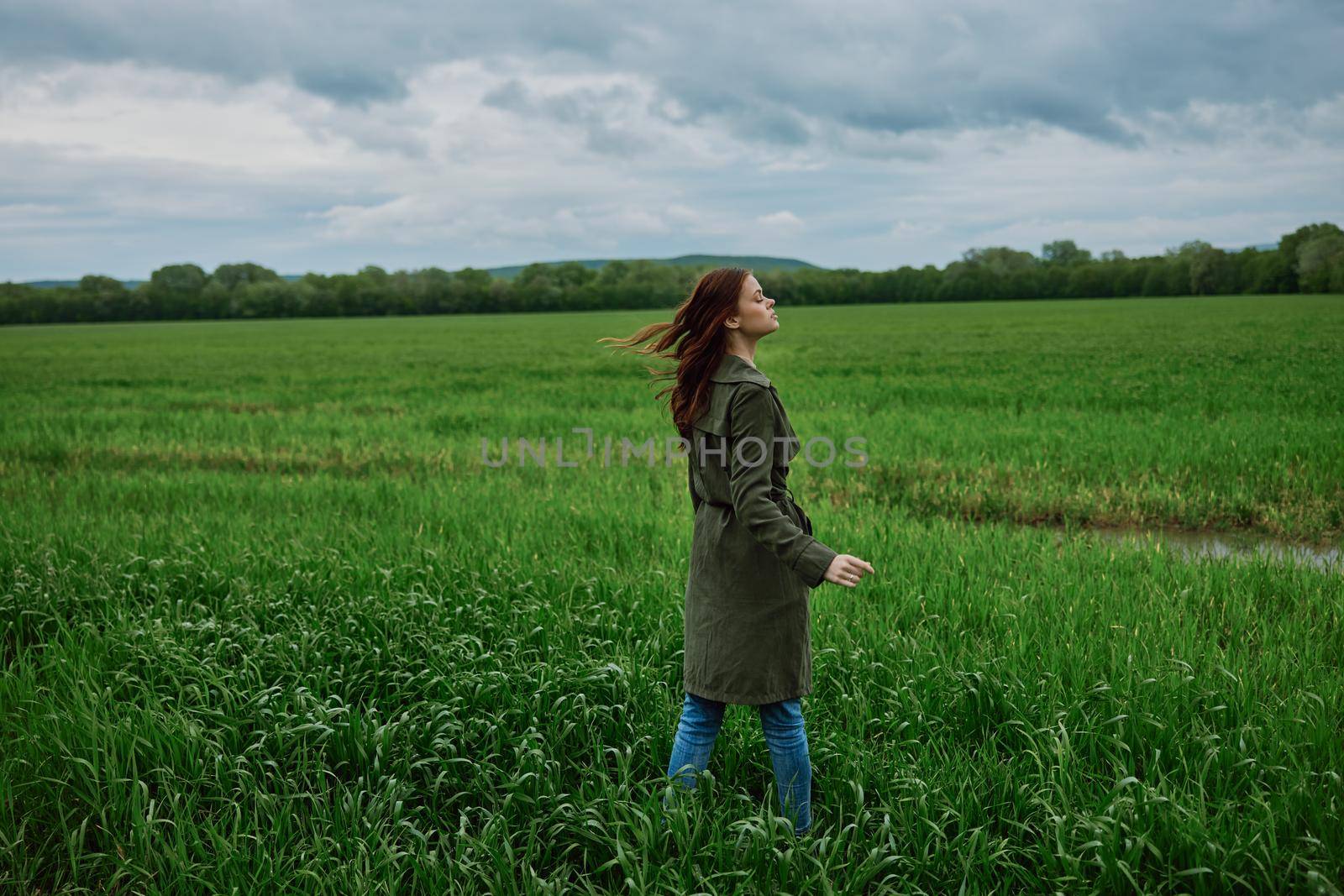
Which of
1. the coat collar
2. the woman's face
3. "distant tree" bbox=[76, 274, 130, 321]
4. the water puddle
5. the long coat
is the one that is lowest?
the water puddle

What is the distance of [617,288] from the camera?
114m

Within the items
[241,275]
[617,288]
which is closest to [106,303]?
[241,275]

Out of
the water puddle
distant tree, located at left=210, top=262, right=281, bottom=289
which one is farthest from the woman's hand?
distant tree, located at left=210, top=262, right=281, bottom=289

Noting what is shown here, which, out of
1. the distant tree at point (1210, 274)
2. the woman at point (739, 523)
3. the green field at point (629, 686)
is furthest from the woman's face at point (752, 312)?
the distant tree at point (1210, 274)

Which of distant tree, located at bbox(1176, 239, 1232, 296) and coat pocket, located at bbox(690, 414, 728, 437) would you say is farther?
distant tree, located at bbox(1176, 239, 1232, 296)

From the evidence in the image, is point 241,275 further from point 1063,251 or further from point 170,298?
point 1063,251

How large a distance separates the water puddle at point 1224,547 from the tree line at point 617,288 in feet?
289

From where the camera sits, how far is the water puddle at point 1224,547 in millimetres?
6207

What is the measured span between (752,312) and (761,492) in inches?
25.3

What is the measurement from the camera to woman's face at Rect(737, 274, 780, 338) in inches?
118

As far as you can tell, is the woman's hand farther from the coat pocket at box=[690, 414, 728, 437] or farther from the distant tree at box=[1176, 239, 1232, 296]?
the distant tree at box=[1176, 239, 1232, 296]

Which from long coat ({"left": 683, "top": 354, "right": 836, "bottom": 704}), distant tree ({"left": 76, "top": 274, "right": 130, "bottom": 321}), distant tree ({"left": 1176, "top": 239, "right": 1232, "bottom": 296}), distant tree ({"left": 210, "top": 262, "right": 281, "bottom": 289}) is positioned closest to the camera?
long coat ({"left": 683, "top": 354, "right": 836, "bottom": 704})

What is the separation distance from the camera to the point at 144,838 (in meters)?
3.21

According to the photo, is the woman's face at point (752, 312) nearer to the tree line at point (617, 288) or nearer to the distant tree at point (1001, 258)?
the tree line at point (617, 288)
